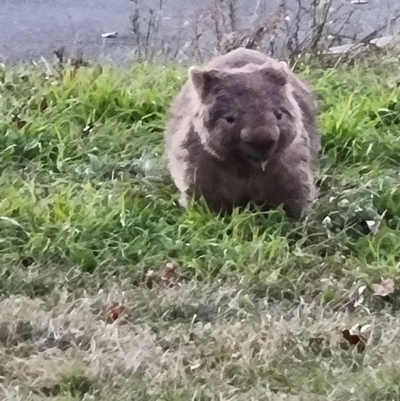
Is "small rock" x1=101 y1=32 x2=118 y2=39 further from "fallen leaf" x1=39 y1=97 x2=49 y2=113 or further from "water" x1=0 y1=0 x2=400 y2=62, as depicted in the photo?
"fallen leaf" x1=39 y1=97 x2=49 y2=113

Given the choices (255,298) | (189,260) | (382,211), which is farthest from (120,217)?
(382,211)

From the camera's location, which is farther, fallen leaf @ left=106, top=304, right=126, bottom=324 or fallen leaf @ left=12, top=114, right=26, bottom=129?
fallen leaf @ left=12, top=114, right=26, bottom=129

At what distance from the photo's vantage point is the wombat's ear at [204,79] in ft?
15.6

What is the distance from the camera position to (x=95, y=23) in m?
8.73

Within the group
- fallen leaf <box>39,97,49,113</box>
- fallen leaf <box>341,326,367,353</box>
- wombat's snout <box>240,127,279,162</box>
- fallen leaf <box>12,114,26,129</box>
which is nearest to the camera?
fallen leaf <box>341,326,367,353</box>

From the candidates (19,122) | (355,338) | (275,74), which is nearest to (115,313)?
(355,338)

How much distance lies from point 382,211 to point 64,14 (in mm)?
4771

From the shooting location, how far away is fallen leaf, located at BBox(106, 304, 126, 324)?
404cm

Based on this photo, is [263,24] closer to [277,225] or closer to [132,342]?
[277,225]

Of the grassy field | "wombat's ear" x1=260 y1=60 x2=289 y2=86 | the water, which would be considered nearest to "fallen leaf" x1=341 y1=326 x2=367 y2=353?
→ the grassy field

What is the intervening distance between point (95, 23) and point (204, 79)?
415 cm

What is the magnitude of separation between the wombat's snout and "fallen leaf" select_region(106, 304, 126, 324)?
3.07 ft

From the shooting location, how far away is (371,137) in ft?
18.7

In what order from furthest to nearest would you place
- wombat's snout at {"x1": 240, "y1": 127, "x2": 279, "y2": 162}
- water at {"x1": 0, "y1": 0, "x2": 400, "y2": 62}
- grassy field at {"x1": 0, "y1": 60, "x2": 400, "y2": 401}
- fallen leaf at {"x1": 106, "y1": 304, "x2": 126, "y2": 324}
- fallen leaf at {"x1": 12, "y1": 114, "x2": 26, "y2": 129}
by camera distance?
water at {"x1": 0, "y1": 0, "x2": 400, "y2": 62} → fallen leaf at {"x1": 12, "y1": 114, "x2": 26, "y2": 129} → wombat's snout at {"x1": 240, "y1": 127, "x2": 279, "y2": 162} → fallen leaf at {"x1": 106, "y1": 304, "x2": 126, "y2": 324} → grassy field at {"x1": 0, "y1": 60, "x2": 400, "y2": 401}
